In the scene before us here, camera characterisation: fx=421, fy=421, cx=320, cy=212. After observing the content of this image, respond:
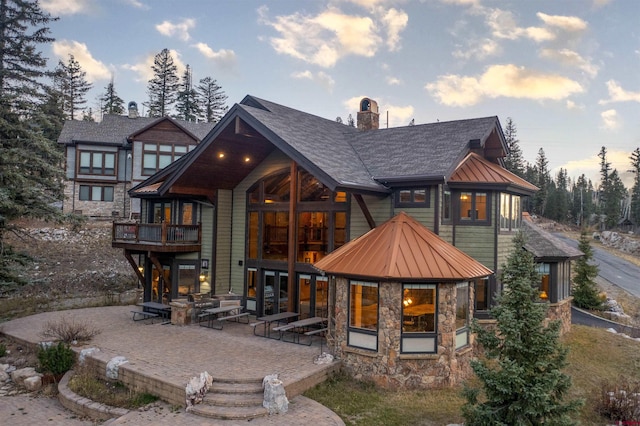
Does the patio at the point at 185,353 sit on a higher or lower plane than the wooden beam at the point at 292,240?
lower

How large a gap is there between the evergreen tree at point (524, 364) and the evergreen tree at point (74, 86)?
55295mm

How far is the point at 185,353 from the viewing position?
10625 millimetres

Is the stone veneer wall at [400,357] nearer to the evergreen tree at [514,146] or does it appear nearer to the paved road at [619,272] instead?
→ the paved road at [619,272]

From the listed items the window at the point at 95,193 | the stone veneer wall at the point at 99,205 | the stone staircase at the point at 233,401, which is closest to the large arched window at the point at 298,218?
the stone staircase at the point at 233,401

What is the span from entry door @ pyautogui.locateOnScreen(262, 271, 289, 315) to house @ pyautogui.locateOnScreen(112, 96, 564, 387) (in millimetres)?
41

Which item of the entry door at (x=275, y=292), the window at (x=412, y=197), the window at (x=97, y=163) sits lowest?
the entry door at (x=275, y=292)

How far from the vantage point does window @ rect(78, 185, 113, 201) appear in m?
30.6

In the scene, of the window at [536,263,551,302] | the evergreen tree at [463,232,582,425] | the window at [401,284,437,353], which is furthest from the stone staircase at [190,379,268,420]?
the window at [536,263,551,302]

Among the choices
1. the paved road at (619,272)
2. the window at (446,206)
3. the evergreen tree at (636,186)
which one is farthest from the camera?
the evergreen tree at (636,186)

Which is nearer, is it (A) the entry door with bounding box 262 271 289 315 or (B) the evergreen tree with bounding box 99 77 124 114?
(A) the entry door with bounding box 262 271 289 315

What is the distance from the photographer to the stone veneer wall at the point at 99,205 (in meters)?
30.3

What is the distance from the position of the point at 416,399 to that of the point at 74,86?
5542 centimetres

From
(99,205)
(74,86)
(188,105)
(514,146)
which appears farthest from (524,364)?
(514,146)

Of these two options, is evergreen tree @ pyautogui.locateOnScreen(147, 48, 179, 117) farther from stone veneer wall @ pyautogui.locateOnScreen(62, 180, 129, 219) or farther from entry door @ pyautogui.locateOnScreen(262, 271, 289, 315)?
entry door @ pyautogui.locateOnScreen(262, 271, 289, 315)
